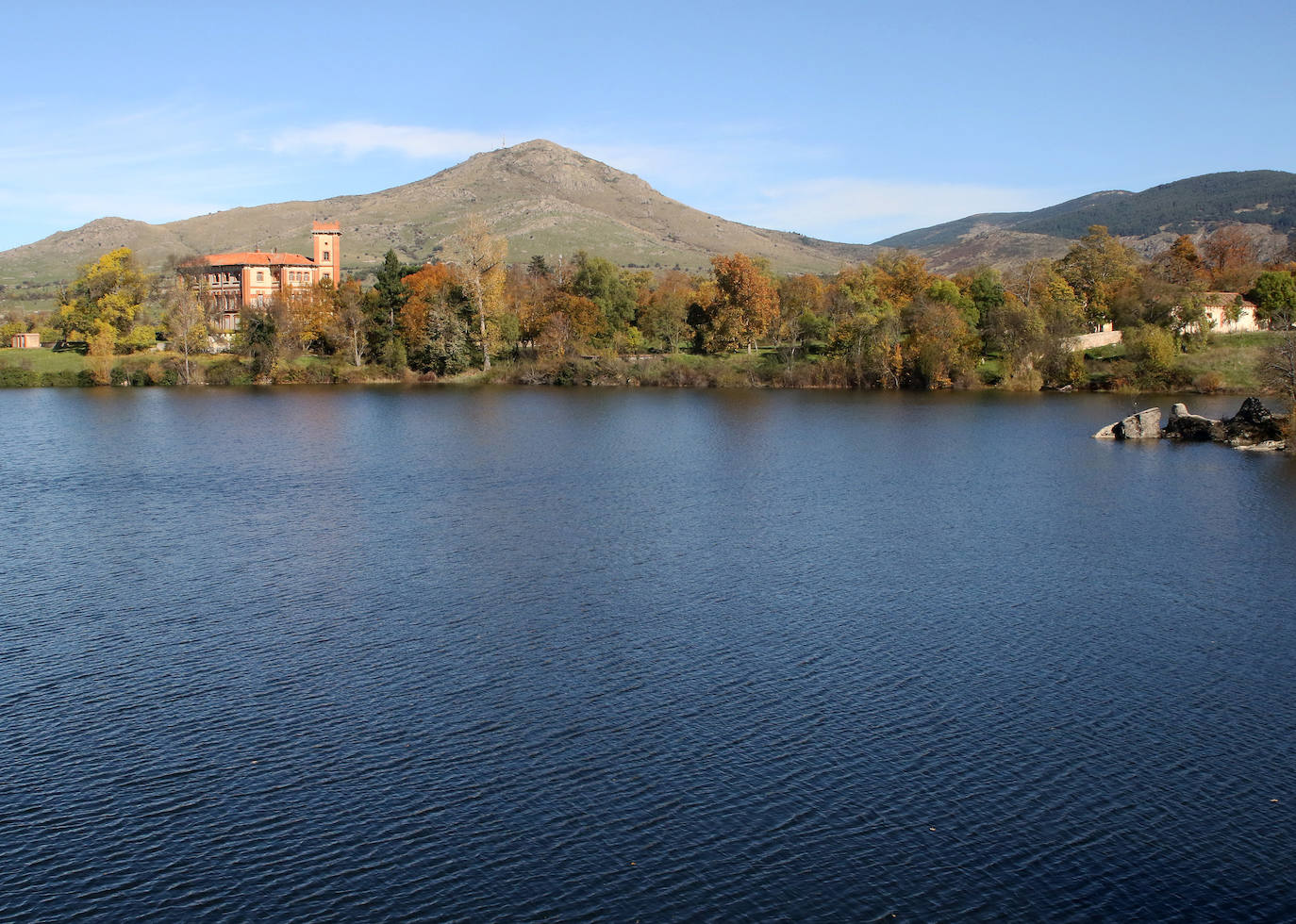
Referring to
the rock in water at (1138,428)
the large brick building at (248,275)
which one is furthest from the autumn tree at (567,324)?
the rock in water at (1138,428)

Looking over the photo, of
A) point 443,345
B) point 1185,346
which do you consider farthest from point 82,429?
point 1185,346

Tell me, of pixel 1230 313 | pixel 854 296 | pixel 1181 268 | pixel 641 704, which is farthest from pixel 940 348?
pixel 641 704

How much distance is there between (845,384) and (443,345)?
37.4 meters

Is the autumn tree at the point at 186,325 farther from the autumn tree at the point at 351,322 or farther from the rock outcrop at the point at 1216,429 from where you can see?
the rock outcrop at the point at 1216,429

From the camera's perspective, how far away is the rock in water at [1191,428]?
5588 cm

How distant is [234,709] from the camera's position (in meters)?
17.0

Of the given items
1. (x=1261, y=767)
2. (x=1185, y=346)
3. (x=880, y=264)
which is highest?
(x=880, y=264)

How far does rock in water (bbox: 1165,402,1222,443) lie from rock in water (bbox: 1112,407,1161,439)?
0.86 meters

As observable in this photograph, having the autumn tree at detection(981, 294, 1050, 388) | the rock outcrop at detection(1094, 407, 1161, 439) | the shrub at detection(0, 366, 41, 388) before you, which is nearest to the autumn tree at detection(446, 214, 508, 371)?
the shrub at detection(0, 366, 41, 388)

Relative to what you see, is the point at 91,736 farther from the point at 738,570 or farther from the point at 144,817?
the point at 738,570

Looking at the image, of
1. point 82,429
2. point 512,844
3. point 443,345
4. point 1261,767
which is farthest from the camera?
point 443,345

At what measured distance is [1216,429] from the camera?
182ft

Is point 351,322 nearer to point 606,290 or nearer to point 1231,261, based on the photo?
point 606,290

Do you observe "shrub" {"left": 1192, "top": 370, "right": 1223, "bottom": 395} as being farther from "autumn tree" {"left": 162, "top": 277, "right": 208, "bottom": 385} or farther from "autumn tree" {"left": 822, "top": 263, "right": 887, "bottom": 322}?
"autumn tree" {"left": 162, "top": 277, "right": 208, "bottom": 385}
